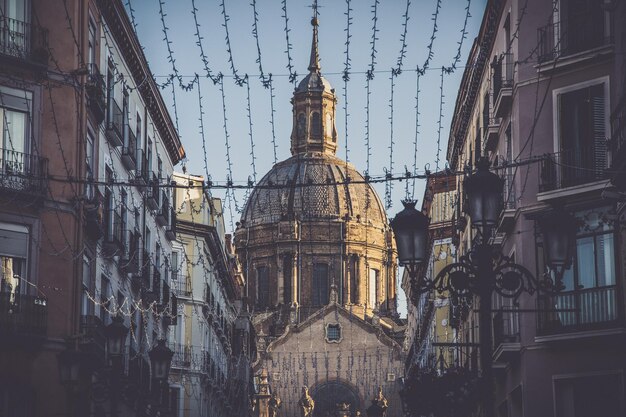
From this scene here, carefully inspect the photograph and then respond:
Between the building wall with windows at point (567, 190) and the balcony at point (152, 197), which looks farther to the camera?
the balcony at point (152, 197)

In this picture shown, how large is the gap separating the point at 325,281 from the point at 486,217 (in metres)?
124

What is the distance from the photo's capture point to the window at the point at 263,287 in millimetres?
144250

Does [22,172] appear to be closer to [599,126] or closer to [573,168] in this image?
[573,168]

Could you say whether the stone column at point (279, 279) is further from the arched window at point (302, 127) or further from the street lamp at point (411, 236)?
the street lamp at point (411, 236)

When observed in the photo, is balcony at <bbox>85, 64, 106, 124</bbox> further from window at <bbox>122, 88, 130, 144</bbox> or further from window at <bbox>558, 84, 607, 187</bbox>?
window at <bbox>558, 84, 607, 187</bbox>

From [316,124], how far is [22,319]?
119548mm

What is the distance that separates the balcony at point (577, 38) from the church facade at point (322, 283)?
328 ft

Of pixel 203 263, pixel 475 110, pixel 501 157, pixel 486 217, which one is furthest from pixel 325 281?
pixel 486 217

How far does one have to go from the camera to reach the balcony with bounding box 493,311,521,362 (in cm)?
3578

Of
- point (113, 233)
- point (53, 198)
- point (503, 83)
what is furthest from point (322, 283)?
point (53, 198)

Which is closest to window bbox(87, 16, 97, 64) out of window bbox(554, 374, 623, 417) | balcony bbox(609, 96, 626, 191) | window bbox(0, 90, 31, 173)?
window bbox(0, 90, 31, 173)

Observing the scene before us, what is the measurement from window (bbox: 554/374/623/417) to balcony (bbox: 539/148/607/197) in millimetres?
4023

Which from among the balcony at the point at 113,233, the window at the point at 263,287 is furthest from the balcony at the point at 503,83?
the window at the point at 263,287

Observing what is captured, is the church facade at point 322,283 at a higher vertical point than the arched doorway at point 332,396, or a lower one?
higher
